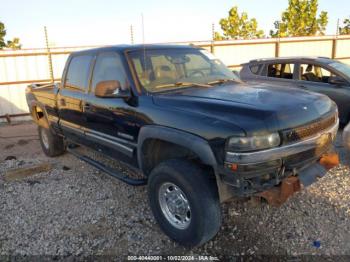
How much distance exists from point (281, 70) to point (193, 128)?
5.62 metres

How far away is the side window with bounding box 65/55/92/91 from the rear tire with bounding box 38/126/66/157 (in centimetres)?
147

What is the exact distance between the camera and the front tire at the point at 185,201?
276 centimetres

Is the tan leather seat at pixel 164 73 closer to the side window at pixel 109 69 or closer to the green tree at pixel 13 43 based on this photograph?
the side window at pixel 109 69

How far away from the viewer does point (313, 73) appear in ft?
23.4

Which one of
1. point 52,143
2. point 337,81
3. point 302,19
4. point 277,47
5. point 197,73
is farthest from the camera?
point 302,19

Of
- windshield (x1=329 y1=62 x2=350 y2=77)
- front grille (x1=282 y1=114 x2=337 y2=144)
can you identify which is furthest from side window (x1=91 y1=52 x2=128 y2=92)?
windshield (x1=329 y1=62 x2=350 y2=77)

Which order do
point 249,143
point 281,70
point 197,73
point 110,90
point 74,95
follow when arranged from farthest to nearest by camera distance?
1. point 281,70
2. point 74,95
3. point 197,73
4. point 110,90
5. point 249,143

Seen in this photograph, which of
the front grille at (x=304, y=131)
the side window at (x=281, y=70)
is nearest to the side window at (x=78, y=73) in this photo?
the front grille at (x=304, y=131)

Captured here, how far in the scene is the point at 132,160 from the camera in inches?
144

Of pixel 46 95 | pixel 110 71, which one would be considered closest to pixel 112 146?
pixel 110 71

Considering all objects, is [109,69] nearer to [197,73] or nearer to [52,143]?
[197,73]

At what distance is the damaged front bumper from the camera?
2467mm

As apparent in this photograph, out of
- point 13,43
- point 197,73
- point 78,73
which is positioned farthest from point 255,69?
point 13,43

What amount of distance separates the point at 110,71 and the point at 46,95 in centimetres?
212
